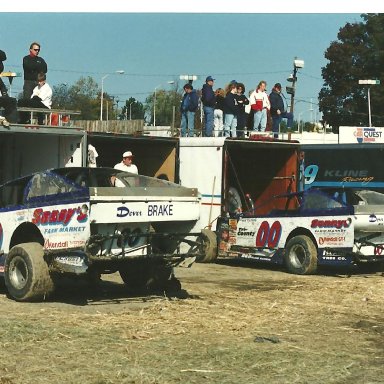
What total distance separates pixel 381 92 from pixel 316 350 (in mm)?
56148

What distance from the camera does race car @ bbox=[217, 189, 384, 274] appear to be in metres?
15.1

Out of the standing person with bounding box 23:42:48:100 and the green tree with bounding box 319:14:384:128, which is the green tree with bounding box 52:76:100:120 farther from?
the standing person with bounding box 23:42:48:100

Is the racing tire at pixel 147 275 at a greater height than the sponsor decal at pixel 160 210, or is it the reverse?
the sponsor decal at pixel 160 210

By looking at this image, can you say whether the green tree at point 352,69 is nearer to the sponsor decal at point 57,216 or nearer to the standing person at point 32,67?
the standing person at point 32,67

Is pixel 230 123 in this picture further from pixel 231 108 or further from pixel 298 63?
pixel 298 63

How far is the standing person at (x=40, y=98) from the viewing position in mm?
16234

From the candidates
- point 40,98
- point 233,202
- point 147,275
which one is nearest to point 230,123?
point 233,202

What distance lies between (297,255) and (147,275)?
4431 mm

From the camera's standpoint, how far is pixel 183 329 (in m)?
9.34

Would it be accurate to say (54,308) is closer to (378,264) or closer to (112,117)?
(378,264)

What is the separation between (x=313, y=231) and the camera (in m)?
15.7

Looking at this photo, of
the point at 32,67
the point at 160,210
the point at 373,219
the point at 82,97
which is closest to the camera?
the point at 160,210

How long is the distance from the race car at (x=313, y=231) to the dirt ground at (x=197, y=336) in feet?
5.60

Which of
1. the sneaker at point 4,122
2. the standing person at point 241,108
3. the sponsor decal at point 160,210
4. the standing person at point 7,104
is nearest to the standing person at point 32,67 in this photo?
the standing person at point 7,104
